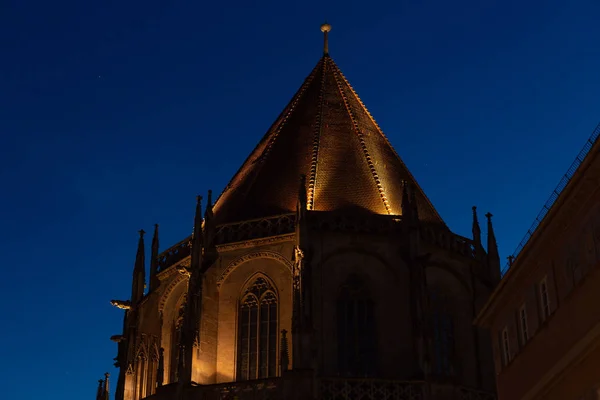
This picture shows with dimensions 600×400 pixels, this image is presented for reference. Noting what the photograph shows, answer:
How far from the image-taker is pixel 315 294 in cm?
4212

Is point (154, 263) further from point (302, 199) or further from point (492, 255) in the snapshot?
point (492, 255)

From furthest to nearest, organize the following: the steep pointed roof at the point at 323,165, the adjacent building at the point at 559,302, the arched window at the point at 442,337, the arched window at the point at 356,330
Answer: the steep pointed roof at the point at 323,165 < the arched window at the point at 442,337 < the arched window at the point at 356,330 < the adjacent building at the point at 559,302

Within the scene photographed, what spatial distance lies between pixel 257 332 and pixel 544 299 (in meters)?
16.1

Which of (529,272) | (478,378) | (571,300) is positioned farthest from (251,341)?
(571,300)

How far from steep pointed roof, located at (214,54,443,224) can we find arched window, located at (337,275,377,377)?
365 cm

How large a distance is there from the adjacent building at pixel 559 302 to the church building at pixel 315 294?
9447mm

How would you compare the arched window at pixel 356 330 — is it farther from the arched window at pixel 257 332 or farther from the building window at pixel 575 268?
the building window at pixel 575 268

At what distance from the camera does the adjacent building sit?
25.0m

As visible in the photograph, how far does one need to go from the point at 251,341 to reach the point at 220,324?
4.50 ft

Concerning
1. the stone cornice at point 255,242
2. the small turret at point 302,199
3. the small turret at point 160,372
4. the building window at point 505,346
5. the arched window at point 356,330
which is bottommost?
the building window at point 505,346

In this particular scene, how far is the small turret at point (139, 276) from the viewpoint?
48.0 meters

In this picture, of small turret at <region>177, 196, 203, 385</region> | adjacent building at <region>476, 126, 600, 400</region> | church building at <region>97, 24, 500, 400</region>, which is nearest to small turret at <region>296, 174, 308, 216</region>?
church building at <region>97, 24, 500, 400</region>

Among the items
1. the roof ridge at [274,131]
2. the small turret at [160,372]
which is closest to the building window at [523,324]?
the small turret at [160,372]

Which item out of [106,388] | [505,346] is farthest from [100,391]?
[505,346]
